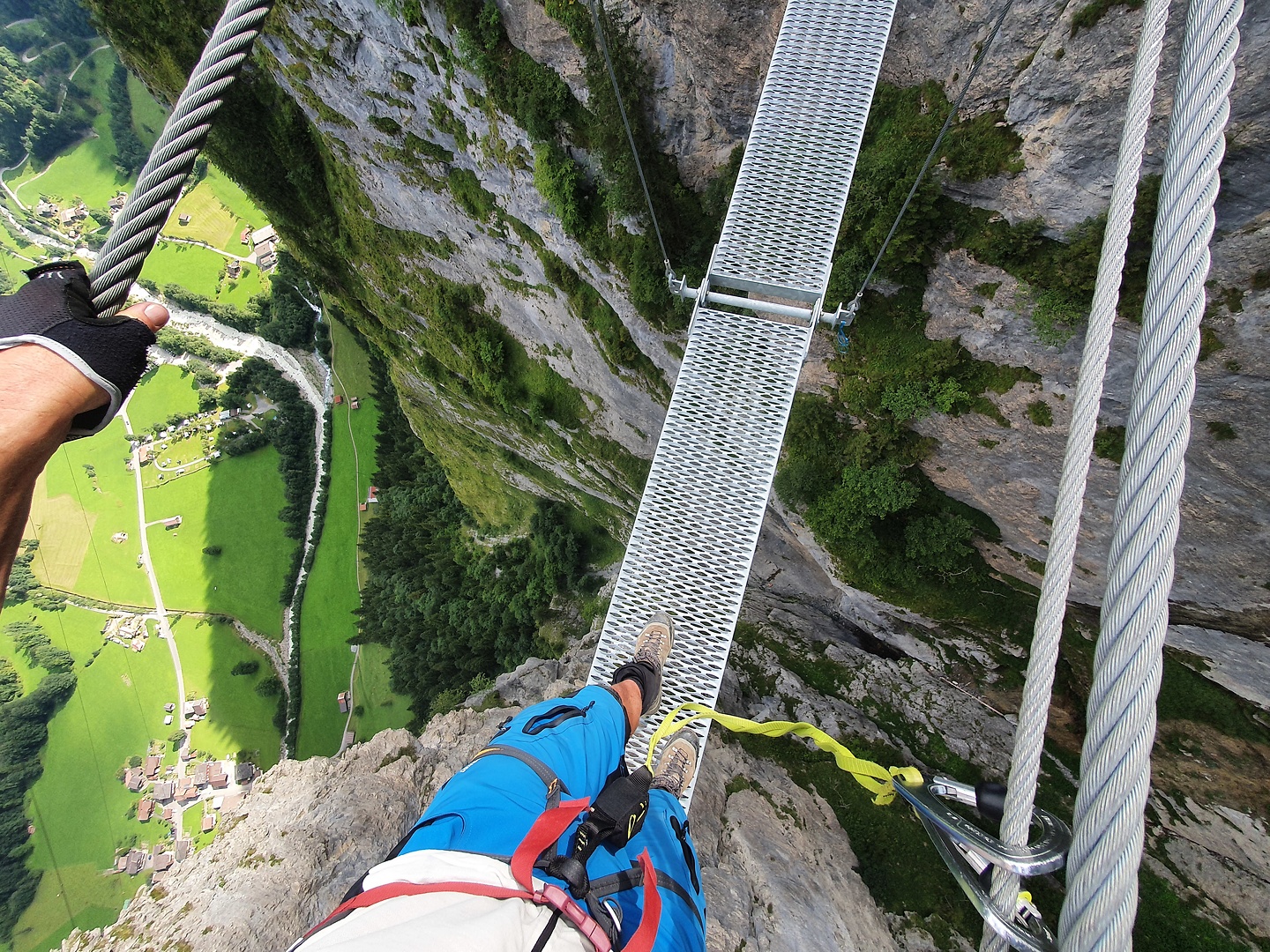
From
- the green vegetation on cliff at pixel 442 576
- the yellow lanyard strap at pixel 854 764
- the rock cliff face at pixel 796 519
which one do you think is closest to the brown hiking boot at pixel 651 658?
the yellow lanyard strap at pixel 854 764

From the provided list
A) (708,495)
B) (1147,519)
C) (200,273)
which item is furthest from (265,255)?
(1147,519)

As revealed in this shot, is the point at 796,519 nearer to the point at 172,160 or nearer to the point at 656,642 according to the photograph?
the point at 656,642

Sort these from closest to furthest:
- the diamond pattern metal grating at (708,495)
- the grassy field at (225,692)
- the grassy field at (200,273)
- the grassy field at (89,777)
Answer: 1. the diamond pattern metal grating at (708,495)
2. the grassy field at (89,777)
3. the grassy field at (225,692)
4. the grassy field at (200,273)

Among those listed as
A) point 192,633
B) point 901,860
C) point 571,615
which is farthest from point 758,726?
point 192,633

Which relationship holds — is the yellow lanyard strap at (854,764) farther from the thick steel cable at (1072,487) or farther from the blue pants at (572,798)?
the blue pants at (572,798)

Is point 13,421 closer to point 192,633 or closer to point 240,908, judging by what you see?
point 240,908

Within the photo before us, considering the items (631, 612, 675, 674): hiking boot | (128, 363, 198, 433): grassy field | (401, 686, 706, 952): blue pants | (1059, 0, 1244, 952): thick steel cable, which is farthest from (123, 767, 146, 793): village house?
(1059, 0, 1244, 952): thick steel cable
